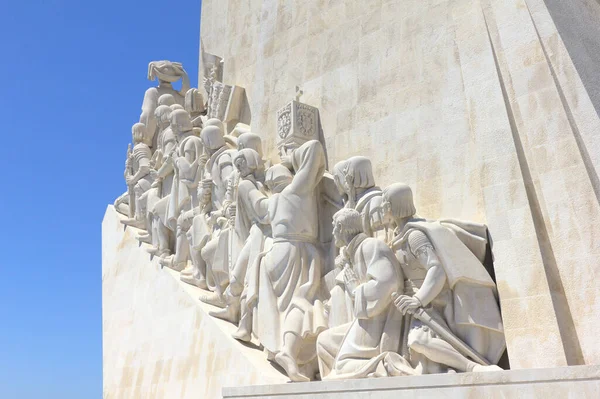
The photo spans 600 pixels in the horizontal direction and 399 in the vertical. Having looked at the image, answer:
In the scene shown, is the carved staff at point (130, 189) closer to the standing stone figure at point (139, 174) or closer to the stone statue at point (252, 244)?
the standing stone figure at point (139, 174)

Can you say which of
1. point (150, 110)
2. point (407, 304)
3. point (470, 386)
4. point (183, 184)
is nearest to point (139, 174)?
point (150, 110)

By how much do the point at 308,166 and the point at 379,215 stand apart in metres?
1.16

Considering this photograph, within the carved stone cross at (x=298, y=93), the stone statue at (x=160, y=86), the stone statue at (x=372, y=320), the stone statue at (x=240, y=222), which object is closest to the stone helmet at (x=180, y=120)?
the stone statue at (x=160, y=86)

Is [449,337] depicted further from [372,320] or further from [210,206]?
[210,206]

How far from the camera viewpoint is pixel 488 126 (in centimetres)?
479

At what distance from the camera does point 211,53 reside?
9.29m

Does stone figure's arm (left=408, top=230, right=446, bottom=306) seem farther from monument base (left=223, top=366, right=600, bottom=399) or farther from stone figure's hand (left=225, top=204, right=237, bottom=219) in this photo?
stone figure's hand (left=225, top=204, right=237, bottom=219)

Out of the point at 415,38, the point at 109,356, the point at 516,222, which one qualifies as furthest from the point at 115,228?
the point at 516,222

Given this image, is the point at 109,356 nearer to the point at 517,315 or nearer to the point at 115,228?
the point at 115,228

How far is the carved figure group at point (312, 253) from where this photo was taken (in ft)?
A: 15.2

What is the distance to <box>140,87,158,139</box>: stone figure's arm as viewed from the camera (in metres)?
9.89

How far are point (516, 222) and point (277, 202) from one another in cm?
236

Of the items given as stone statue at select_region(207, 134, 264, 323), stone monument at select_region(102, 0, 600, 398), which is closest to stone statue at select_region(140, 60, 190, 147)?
stone monument at select_region(102, 0, 600, 398)

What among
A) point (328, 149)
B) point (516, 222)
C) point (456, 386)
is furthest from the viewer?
point (328, 149)
